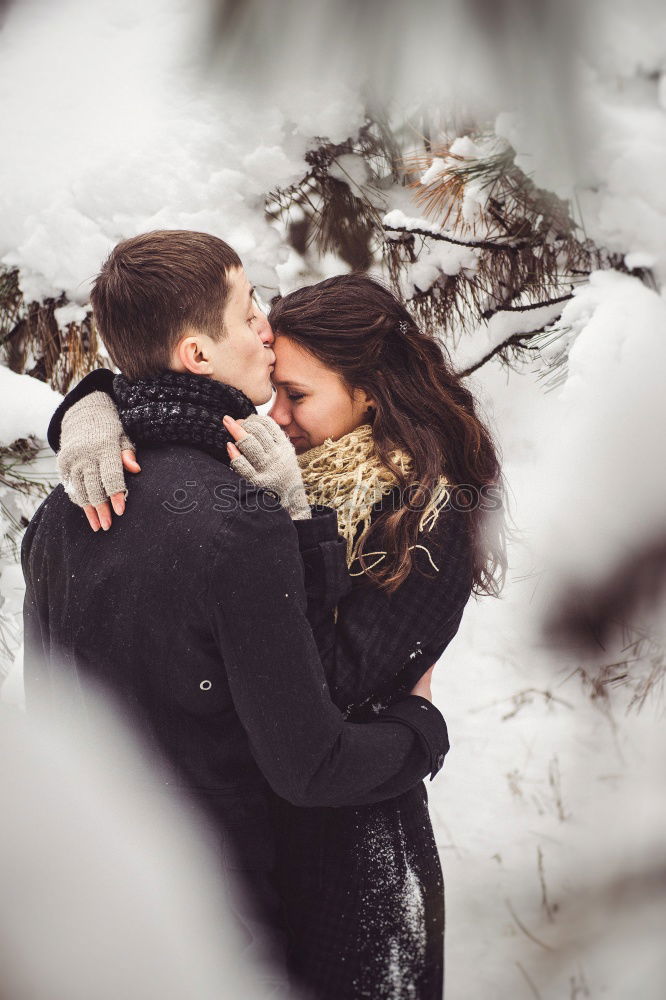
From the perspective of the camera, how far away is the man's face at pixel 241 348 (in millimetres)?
1038

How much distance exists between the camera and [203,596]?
0.86 metres

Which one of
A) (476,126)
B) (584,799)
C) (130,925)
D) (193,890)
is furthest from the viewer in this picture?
(584,799)

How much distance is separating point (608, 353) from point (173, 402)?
0.59 meters

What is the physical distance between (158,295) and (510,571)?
3.42 ft

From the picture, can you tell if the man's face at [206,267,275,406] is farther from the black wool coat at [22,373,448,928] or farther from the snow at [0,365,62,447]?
the snow at [0,365,62,447]

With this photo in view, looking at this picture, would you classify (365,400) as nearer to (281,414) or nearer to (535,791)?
Answer: (281,414)

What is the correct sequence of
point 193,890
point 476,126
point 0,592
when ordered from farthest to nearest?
point 0,592
point 476,126
point 193,890

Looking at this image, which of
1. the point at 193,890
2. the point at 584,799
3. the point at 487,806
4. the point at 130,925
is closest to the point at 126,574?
the point at 193,890

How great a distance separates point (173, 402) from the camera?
965mm

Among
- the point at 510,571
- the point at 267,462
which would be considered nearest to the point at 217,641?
the point at 267,462

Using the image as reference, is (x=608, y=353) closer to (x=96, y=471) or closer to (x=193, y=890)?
(x=96, y=471)

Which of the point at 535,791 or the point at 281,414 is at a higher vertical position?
the point at 281,414

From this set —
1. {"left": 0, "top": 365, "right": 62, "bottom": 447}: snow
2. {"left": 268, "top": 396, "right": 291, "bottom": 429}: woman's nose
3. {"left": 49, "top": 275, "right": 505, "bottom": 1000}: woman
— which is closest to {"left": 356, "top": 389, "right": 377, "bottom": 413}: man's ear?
{"left": 49, "top": 275, "right": 505, "bottom": 1000}: woman

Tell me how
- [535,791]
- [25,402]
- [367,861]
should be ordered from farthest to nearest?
1. [535,791]
2. [25,402]
3. [367,861]
